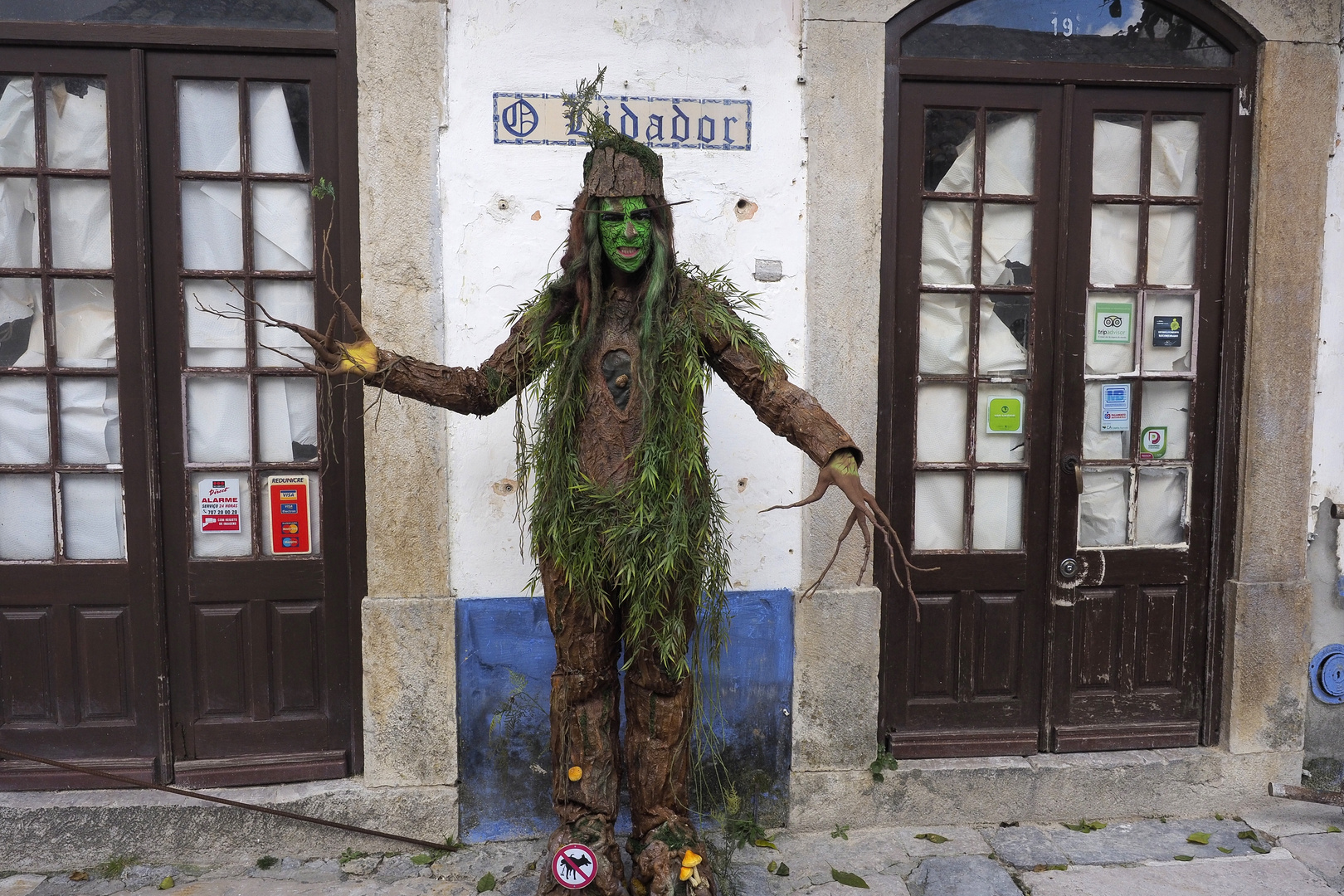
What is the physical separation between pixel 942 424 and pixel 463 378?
2127mm

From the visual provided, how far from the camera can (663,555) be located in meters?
2.74

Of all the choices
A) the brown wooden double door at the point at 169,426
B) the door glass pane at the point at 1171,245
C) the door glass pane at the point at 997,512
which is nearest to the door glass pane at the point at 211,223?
the brown wooden double door at the point at 169,426

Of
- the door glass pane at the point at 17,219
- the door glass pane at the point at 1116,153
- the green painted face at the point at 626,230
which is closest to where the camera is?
the green painted face at the point at 626,230

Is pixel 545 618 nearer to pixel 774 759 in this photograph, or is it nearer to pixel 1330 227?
pixel 774 759

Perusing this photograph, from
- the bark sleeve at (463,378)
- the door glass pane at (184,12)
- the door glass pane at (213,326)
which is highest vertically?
the door glass pane at (184,12)

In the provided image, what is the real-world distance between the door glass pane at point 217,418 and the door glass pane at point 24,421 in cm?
55

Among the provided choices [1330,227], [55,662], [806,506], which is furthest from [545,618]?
[1330,227]

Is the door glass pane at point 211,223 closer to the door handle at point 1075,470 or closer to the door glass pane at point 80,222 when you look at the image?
the door glass pane at point 80,222

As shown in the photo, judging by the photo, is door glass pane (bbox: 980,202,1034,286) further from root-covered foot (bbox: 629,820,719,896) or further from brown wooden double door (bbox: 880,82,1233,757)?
root-covered foot (bbox: 629,820,719,896)

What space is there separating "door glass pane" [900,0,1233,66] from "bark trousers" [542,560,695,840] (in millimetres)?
2597

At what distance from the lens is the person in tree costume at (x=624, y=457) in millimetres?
2768

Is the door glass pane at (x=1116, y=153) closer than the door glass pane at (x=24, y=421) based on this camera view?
No

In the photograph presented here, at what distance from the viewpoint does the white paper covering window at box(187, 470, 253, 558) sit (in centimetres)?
368

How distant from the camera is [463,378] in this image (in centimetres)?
288
